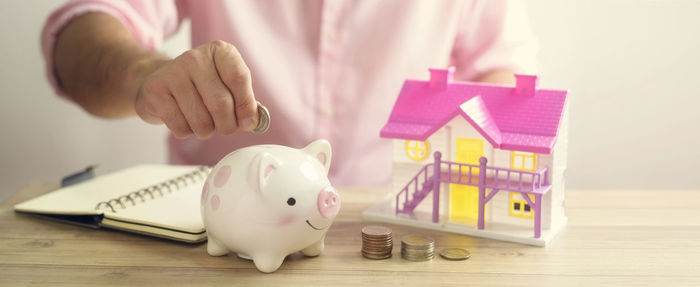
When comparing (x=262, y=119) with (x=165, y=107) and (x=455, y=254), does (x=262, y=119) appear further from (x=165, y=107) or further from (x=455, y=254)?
(x=455, y=254)

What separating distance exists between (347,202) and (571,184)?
4.79 ft

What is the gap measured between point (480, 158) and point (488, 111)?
0.11m

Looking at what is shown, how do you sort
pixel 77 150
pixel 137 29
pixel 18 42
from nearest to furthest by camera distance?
pixel 137 29
pixel 18 42
pixel 77 150

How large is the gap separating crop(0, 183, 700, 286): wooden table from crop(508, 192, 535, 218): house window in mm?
71

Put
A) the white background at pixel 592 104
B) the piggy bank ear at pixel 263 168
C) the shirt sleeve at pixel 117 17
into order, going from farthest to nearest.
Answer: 1. the white background at pixel 592 104
2. the shirt sleeve at pixel 117 17
3. the piggy bank ear at pixel 263 168

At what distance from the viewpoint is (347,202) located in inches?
61.2

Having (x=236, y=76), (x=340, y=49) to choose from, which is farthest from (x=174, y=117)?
(x=340, y=49)

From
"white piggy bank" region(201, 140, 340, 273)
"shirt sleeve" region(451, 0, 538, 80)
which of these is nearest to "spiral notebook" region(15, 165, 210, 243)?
"white piggy bank" region(201, 140, 340, 273)

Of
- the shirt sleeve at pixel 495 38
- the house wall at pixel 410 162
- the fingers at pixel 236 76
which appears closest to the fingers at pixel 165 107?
the fingers at pixel 236 76

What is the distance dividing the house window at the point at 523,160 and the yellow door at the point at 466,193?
6cm

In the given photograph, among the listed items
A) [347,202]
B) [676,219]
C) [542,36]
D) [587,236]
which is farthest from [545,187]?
[542,36]

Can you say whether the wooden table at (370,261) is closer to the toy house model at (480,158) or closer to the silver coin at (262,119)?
the toy house model at (480,158)

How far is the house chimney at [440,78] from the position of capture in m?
1.40

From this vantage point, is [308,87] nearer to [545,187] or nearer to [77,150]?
[545,187]
